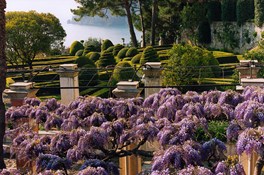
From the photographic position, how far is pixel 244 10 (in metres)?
32.7

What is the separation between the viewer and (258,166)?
5887 millimetres

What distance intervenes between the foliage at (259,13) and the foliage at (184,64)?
14.5 m

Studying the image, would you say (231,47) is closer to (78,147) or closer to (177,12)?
A: (177,12)

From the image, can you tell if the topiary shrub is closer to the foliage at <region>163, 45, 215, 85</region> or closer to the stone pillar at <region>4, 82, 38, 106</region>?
the foliage at <region>163, 45, 215, 85</region>

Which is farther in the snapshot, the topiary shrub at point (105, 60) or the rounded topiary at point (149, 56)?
the topiary shrub at point (105, 60)

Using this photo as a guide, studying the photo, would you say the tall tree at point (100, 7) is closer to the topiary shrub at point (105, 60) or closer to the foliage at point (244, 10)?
the foliage at point (244, 10)

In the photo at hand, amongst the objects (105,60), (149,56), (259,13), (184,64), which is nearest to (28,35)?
(105,60)

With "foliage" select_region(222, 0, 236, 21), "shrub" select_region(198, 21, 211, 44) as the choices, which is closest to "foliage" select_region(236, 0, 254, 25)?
"foliage" select_region(222, 0, 236, 21)

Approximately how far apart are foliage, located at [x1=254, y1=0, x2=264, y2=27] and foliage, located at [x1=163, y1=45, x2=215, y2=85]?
14.5m

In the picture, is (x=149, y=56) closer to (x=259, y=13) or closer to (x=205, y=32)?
(x=259, y=13)

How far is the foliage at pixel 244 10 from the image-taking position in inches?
1286

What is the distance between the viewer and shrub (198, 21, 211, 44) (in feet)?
119

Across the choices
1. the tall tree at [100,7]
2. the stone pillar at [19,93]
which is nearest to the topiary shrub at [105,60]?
the tall tree at [100,7]

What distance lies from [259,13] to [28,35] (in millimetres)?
17432
